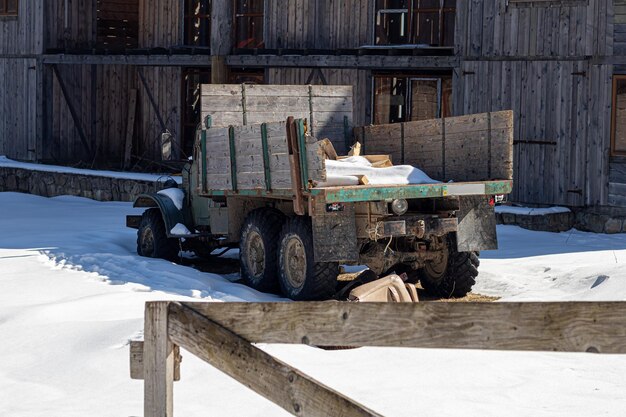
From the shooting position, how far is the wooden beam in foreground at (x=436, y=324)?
4.20m

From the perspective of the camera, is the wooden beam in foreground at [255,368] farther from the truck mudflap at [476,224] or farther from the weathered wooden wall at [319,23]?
the weathered wooden wall at [319,23]

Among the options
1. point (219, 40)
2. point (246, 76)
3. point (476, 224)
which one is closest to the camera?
point (476, 224)

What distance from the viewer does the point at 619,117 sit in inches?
751

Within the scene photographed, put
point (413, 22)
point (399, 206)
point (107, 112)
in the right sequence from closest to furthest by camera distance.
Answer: point (399, 206)
point (413, 22)
point (107, 112)

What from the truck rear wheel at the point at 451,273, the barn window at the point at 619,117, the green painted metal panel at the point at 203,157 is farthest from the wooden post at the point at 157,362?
the barn window at the point at 619,117

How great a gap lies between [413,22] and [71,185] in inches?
327

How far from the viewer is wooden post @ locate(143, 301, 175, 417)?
5.06 m

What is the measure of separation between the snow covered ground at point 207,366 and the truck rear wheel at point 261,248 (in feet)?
1.23

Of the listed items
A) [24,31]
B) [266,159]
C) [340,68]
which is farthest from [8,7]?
[266,159]

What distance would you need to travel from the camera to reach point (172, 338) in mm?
5043

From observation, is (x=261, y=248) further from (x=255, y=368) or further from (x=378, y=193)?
(x=255, y=368)

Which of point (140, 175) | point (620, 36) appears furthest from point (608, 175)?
point (140, 175)

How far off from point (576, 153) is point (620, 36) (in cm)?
207

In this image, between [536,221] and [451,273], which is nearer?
[451,273]
